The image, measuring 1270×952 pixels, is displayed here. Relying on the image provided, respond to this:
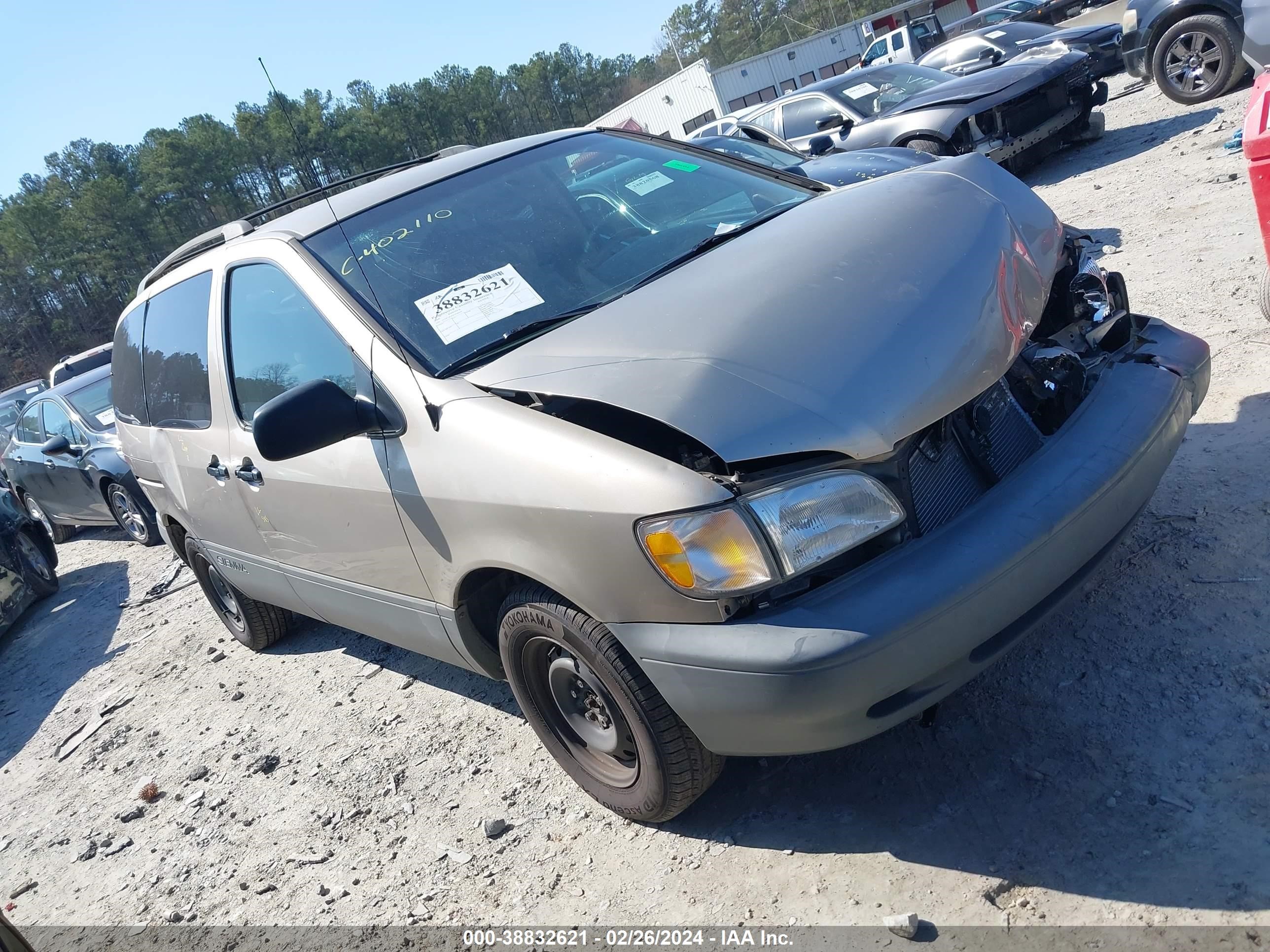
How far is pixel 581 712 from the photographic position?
277cm

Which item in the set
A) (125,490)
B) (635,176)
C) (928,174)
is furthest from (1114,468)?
(125,490)

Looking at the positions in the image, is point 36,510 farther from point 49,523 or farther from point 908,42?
point 908,42

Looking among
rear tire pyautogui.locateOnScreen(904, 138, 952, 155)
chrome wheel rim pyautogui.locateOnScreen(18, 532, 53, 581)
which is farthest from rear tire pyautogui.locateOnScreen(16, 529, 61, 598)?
rear tire pyautogui.locateOnScreen(904, 138, 952, 155)

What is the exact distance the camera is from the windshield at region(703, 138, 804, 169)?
6.26 meters

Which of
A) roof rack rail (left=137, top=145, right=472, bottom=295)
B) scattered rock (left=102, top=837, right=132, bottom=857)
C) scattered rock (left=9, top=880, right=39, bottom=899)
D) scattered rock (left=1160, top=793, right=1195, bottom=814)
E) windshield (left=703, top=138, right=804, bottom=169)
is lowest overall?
scattered rock (left=1160, top=793, right=1195, bottom=814)

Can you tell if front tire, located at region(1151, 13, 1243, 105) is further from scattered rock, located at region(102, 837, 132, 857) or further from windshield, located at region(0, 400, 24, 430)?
windshield, located at region(0, 400, 24, 430)

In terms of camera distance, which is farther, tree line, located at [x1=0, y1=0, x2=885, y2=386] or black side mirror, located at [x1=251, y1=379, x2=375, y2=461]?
tree line, located at [x1=0, y1=0, x2=885, y2=386]

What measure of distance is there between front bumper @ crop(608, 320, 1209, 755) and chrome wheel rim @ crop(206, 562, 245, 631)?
344 centimetres

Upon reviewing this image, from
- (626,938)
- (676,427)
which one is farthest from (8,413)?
(676,427)

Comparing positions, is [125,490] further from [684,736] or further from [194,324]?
[684,736]

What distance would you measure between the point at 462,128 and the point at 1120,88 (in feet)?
231

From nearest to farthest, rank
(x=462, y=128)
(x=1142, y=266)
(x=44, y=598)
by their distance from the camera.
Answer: (x=1142, y=266) → (x=44, y=598) → (x=462, y=128)

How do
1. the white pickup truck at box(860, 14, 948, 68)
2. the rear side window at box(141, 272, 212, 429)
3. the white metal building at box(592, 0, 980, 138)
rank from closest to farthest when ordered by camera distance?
1. the rear side window at box(141, 272, 212, 429)
2. the white pickup truck at box(860, 14, 948, 68)
3. the white metal building at box(592, 0, 980, 138)

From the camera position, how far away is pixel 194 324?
3.89 m
